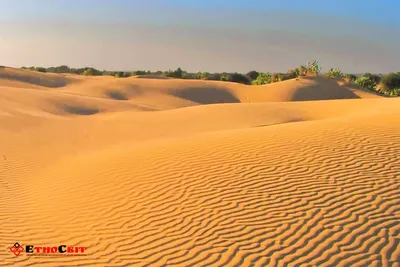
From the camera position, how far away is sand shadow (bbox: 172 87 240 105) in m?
38.4

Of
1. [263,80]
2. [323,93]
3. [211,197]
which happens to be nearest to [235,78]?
[263,80]

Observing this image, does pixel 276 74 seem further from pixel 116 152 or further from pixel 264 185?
pixel 264 185

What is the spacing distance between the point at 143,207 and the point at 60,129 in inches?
402

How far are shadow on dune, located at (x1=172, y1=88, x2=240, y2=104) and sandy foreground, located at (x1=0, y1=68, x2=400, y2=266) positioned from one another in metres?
23.7

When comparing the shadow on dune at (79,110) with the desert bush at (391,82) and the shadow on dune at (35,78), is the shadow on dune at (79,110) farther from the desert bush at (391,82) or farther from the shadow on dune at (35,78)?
the desert bush at (391,82)

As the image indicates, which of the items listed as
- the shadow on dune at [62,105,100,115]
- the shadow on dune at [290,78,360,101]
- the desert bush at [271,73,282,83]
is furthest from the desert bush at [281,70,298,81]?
the shadow on dune at [62,105,100,115]

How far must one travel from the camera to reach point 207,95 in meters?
39.5

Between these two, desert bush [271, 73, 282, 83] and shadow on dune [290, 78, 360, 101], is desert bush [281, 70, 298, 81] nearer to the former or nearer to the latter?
desert bush [271, 73, 282, 83]

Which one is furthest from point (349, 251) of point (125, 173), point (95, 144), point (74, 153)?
point (95, 144)

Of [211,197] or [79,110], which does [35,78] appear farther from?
[211,197]
